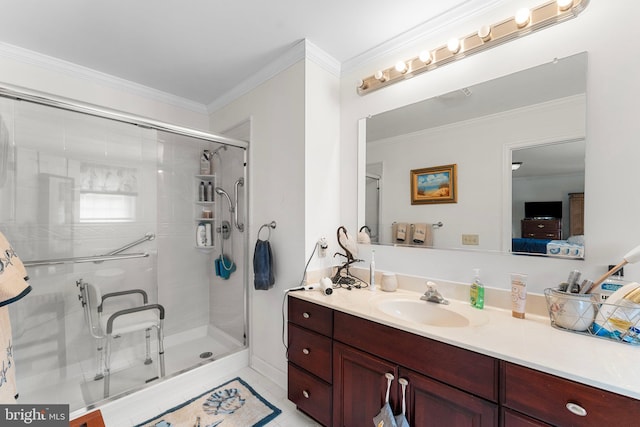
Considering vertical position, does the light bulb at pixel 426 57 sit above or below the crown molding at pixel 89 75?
below

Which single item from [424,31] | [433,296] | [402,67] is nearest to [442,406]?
[433,296]

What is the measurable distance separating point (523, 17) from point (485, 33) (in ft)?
0.52

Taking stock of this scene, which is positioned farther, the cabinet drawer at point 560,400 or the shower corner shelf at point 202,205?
the shower corner shelf at point 202,205

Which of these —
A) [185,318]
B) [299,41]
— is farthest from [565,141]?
[185,318]

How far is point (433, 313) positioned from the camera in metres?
1.40

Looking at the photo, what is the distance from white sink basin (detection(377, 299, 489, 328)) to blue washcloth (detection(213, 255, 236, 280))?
63.6 inches

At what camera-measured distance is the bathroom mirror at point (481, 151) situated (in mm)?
1221

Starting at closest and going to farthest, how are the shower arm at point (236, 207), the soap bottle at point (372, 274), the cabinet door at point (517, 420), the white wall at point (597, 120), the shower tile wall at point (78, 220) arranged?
the cabinet door at point (517, 420)
the white wall at point (597, 120)
the soap bottle at point (372, 274)
the shower tile wall at point (78, 220)
the shower arm at point (236, 207)

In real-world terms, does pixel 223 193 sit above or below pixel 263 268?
Answer: above

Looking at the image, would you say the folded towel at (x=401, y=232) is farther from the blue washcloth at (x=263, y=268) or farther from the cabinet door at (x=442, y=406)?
the blue washcloth at (x=263, y=268)

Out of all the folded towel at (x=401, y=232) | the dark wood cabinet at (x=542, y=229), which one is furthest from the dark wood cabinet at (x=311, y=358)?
the dark wood cabinet at (x=542, y=229)

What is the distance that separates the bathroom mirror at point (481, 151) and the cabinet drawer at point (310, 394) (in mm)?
972

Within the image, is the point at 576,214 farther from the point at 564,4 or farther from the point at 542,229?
the point at 564,4

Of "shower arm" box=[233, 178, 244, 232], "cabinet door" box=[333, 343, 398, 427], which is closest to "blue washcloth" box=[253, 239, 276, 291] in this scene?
"shower arm" box=[233, 178, 244, 232]
